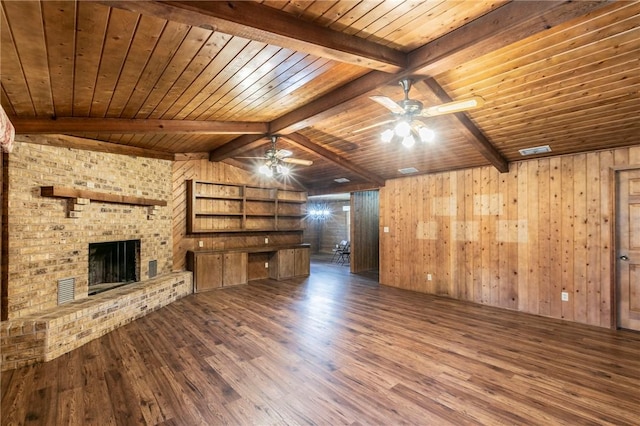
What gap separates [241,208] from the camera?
7.09 meters

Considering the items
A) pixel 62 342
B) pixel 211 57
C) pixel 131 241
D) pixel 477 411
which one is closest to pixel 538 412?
pixel 477 411

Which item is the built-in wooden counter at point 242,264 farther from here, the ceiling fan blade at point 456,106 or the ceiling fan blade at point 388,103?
the ceiling fan blade at point 456,106

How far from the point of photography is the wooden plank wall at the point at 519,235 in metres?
4.15

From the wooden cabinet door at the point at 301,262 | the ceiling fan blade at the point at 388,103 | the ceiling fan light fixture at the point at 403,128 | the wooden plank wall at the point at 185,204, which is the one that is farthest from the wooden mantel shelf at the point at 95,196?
the ceiling fan light fixture at the point at 403,128

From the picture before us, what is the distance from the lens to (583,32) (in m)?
2.31

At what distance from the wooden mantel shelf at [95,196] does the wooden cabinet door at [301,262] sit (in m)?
3.39

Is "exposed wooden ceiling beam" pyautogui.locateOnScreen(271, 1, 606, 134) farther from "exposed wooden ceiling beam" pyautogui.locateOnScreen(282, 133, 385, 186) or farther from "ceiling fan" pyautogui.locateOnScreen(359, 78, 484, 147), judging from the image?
"exposed wooden ceiling beam" pyautogui.locateOnScreen(282, 133, 385, 186)

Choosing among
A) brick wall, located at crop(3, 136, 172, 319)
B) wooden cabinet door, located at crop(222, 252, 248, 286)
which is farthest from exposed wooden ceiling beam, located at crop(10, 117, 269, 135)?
wooden cabinet door, located at crop(222, 252, 248, 286)

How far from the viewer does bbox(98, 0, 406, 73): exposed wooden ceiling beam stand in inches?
64.7

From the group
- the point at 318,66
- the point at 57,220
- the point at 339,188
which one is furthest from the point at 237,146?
the point at 339,188

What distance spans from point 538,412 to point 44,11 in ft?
14.1

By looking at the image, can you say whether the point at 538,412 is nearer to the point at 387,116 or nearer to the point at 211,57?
the point at 387,116

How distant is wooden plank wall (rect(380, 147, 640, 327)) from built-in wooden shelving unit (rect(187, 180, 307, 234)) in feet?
9.81

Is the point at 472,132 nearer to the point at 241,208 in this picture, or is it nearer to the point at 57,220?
the point at 241,208
